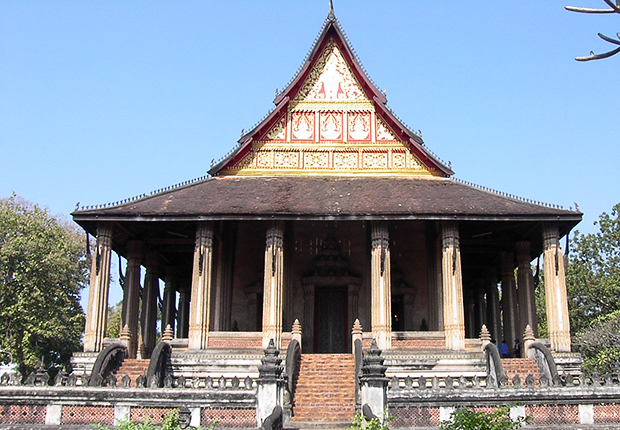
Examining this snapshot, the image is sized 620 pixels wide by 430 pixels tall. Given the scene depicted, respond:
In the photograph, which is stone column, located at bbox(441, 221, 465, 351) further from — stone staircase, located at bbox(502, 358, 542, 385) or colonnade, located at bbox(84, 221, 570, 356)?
stone staircase, located at bbox(502, 358, 542, 385)

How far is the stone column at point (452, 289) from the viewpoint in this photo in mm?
22859

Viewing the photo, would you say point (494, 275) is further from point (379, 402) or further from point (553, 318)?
point (379, 402)

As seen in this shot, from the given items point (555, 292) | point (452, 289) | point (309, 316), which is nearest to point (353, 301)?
point (309, 316)

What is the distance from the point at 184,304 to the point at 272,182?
33.8 feet

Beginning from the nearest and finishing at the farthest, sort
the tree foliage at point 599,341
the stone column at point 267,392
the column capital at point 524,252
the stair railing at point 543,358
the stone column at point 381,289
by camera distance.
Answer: the stone column at point 267,392, the stair railing at point 543,358, the stone column at point 381,289, the column capital at point 524,252, the tree foliage at point 599,341

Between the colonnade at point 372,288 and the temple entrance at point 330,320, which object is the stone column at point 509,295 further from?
the temple entrance at point 330,320

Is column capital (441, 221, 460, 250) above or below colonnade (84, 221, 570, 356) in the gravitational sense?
above

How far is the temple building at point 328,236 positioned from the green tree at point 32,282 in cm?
867

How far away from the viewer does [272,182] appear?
27078mm

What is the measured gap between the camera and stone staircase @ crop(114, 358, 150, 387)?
21656mm

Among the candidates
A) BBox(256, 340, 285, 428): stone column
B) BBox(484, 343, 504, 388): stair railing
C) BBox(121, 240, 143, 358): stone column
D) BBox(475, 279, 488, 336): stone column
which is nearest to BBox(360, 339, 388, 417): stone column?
BBox(256, 340, 285, 428): stone column

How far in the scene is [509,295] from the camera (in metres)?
29.1

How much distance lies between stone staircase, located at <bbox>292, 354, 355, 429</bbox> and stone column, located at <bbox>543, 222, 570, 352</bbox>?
640 centimetres


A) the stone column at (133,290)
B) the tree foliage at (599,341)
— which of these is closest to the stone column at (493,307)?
the tree foliage at (599,341)
